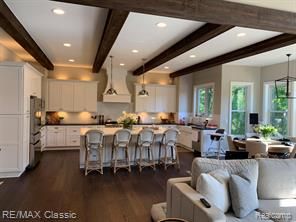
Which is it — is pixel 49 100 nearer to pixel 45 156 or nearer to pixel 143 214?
pixel 45 156

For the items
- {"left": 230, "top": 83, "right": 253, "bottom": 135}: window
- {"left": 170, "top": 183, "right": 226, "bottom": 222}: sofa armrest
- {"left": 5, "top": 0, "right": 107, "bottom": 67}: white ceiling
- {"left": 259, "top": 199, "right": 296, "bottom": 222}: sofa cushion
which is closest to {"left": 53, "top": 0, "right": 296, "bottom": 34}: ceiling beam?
{"left": 5, "top": 0, "right": 107, "bottom": 67}: white ceiling

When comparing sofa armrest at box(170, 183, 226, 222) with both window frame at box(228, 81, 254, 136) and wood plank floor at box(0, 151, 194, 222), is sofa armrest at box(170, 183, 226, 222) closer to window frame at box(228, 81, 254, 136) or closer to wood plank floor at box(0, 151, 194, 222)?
wood plank floor at box(0, 151, 194, 222)

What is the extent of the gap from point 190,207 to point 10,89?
173 inches

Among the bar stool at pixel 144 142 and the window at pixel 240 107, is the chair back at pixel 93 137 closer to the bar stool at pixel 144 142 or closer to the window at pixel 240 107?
the bar stool at pixel 144 142

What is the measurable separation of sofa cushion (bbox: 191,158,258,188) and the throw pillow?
0.19 metres

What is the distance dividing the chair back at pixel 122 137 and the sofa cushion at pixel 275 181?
122 inches

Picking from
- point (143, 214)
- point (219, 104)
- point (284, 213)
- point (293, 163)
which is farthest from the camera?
point (219, 104)

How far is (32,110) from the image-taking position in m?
5.53

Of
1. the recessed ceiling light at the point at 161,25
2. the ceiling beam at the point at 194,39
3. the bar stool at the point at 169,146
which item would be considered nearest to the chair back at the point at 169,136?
the bar stool at the point at 169,146

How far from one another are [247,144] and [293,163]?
2169 millimetres

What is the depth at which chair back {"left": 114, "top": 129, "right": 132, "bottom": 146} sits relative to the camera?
536cm

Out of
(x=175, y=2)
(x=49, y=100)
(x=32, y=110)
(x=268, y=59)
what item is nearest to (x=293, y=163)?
(x=175, y=2)

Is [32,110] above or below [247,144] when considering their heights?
above

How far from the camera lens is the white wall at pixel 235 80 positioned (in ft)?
24.1
